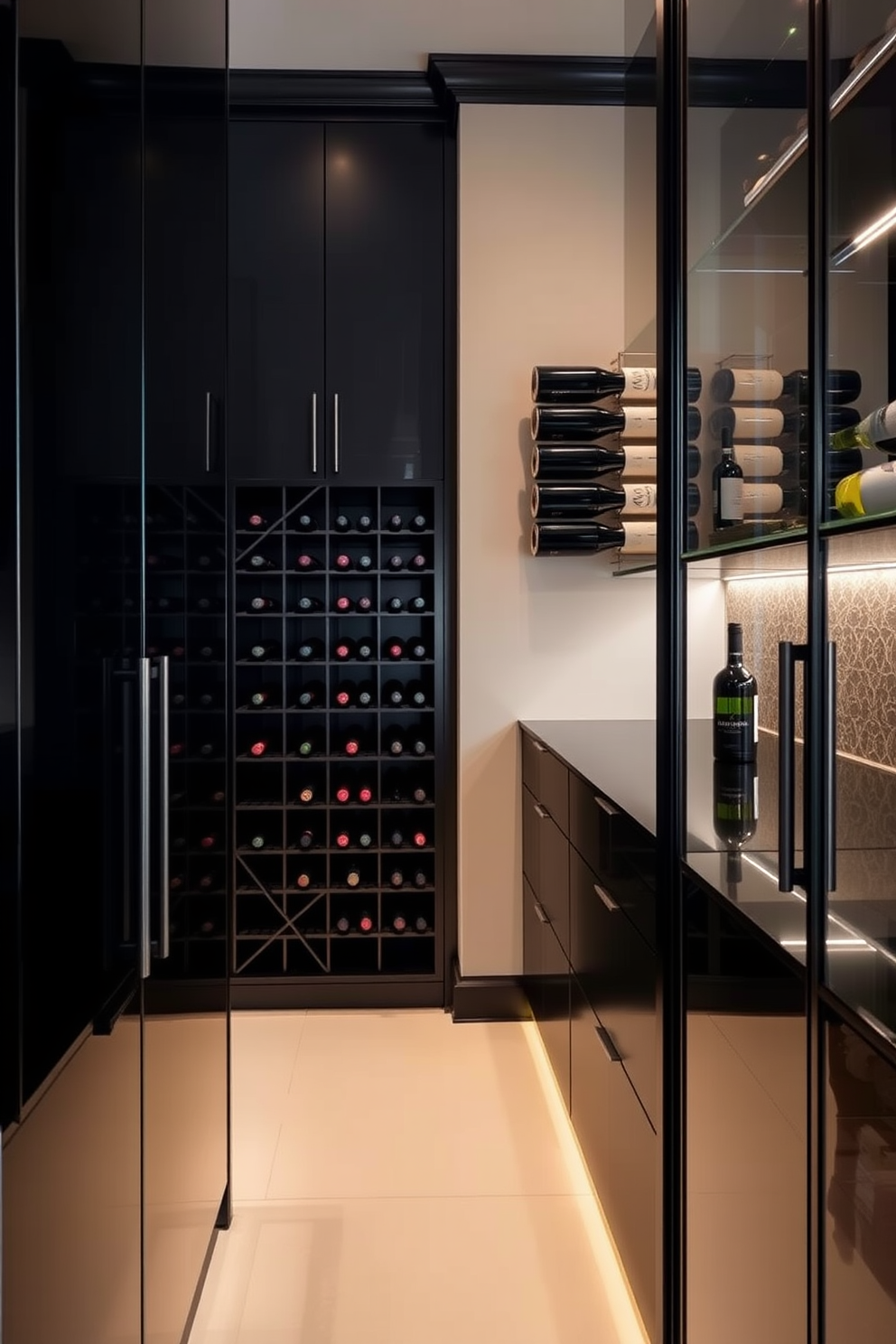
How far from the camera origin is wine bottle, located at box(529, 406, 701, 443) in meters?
3.40

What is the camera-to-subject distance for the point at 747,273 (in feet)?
4.64

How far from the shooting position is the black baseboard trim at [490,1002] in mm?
3691

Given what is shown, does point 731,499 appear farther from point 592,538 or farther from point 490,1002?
point 490,1002

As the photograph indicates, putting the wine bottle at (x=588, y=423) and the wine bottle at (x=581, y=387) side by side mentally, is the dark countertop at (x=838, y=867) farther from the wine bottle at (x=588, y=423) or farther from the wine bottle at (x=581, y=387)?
the wine bottle at (x=581, y=387)

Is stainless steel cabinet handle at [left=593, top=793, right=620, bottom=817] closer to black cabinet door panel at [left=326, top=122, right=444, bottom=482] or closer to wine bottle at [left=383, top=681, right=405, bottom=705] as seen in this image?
wine bottle at [left=383, top=681, right=405, bottom=705]

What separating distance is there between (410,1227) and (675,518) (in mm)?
1727

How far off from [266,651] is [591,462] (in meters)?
1.31

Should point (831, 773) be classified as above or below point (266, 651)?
below

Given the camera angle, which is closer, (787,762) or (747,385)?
(787,762)

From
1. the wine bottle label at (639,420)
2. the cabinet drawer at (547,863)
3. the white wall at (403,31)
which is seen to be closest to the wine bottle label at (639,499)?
the wine bottle label at (639,420)

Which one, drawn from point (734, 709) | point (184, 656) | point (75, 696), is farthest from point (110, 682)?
point (734, 709)

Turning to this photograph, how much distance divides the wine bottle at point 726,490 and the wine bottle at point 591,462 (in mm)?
1906

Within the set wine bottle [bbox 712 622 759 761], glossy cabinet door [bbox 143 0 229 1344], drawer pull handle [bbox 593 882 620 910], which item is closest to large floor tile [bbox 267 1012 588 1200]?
glossy cabinet door [bbox 143 0 229 1344]

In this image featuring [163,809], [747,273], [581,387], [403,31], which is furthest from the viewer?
[581,387]
